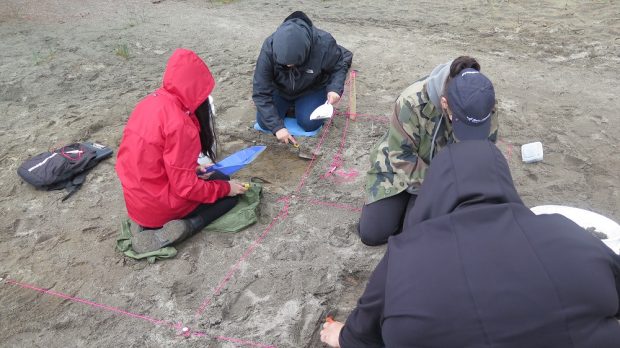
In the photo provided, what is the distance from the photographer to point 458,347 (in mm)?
946

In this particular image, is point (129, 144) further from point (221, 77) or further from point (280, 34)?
point (221, 77)

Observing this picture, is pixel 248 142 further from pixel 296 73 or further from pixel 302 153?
pixel 296 73

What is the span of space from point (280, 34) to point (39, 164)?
1.83 metres

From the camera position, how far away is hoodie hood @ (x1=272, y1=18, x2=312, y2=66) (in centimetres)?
305

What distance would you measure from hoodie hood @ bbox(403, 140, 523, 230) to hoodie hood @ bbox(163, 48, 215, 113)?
1576 mm

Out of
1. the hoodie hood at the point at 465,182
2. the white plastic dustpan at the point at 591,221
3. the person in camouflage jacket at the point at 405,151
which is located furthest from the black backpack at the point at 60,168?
the white plastic dustpan at the point at 591,221

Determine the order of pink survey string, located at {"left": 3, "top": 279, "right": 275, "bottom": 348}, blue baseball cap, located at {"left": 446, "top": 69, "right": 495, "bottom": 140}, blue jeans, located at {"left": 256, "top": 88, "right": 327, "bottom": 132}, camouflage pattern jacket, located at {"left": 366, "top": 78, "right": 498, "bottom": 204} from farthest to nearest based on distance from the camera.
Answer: blue jeans, located at {"left": 256, "top": 88, "right": 327, "bottom": 132} → camouflage pattern jacket, located at {"left": 366, "top": 78, "right": 498, "bottom": 204} → pink survey string, located at {"left": 3, "top": 279, "right": 275, "bottom": 348} → blue baseball cap, located at {"left": 446, "top": 69, "right": 495, "bottom": 140}

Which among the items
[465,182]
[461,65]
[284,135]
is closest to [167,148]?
[284,135]

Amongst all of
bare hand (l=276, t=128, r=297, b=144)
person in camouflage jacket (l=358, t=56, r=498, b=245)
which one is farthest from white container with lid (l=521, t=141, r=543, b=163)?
bare hand (l=276, t=128, r=297, b=144)

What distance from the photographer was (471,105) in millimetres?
1691

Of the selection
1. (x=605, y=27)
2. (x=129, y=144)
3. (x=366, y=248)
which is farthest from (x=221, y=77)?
(x=605, y=27)

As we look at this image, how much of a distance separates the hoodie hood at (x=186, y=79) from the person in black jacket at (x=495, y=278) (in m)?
1.66

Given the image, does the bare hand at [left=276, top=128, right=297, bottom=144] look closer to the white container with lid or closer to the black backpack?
the black backpack

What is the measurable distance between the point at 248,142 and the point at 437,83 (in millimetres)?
1849
